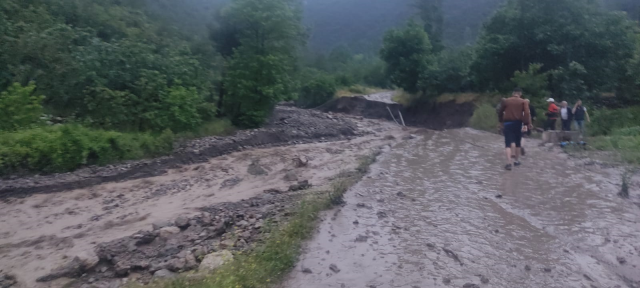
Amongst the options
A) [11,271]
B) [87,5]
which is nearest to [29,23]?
[87,5]

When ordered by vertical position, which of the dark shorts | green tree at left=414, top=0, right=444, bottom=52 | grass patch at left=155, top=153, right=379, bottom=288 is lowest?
grass patch at left=155, top=153, right=379, bottom=288

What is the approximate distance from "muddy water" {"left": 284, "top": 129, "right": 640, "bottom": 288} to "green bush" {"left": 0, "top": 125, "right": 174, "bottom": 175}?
10.3m

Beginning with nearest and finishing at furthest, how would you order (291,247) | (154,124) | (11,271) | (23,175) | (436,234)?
(291,247) → (436,234) → (11,271) → (23,175) → (154,124)

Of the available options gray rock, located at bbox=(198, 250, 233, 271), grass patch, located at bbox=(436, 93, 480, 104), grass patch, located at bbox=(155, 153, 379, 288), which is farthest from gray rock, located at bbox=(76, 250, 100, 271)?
grass patch, located at bbox=(436, 93, 480, 104)

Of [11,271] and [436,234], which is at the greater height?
[436,234]

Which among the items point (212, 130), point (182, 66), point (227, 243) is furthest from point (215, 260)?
point (212, 130)

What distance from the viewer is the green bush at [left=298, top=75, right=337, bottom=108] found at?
1855 inches

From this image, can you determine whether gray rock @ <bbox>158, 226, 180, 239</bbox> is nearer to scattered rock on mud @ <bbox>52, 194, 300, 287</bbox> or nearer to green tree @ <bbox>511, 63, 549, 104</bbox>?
scattered rock on mud @ <bbox>52, 194, 300, 287</bbox>

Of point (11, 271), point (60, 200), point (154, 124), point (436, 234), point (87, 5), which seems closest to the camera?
point (436, 234)

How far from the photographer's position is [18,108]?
16969 mm

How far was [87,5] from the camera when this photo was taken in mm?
24469

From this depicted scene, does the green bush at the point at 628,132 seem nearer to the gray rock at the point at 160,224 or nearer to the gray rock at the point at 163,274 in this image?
the gray rock at the point at 160,224

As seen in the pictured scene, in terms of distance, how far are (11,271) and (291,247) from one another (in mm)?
5769

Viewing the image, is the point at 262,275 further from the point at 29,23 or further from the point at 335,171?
the point at 29,23
